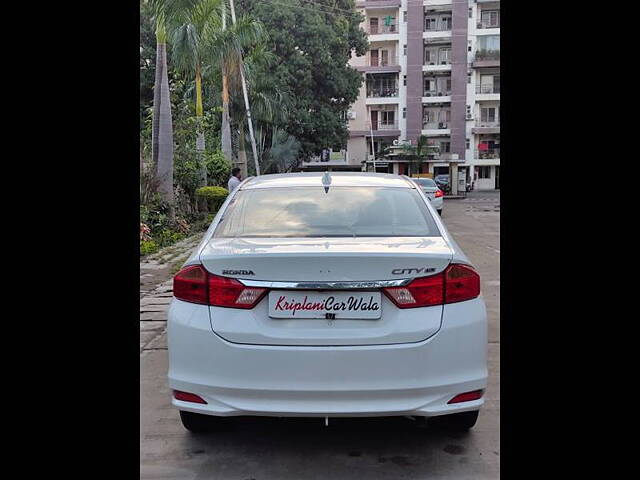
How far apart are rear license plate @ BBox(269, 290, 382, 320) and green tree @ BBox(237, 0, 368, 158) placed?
102 ft

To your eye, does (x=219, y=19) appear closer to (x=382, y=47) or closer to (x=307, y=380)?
(x=307, y=380)

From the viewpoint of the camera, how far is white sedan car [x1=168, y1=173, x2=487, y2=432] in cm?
296

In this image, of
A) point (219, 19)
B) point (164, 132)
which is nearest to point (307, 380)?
point (164, 132)

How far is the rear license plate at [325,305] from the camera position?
2980 millimetres

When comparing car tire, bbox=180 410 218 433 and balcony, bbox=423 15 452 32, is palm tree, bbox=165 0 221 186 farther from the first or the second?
balcony, bbox=423 15 452 32

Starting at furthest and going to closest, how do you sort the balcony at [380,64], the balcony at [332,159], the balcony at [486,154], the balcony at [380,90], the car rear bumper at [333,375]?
the balcony at [486,154]
the balcony at [380,90]
the balcony at [380,64]
the balcony at [332,159]
the car rear bumper at [333,375]

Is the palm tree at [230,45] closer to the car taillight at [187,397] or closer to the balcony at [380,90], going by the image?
the car taillight at [187,397]

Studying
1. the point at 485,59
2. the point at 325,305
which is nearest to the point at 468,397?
the point at 325,305

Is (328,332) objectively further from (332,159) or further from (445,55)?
(445,55)

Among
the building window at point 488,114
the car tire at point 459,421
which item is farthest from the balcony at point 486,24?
the car tire at point 459,421

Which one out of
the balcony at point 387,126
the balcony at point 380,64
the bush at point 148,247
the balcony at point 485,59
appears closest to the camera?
the bush at point 148,247

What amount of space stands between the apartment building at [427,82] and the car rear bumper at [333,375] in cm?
4924

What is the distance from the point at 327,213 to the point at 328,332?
1.03 m

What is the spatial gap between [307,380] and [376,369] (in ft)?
1.07
